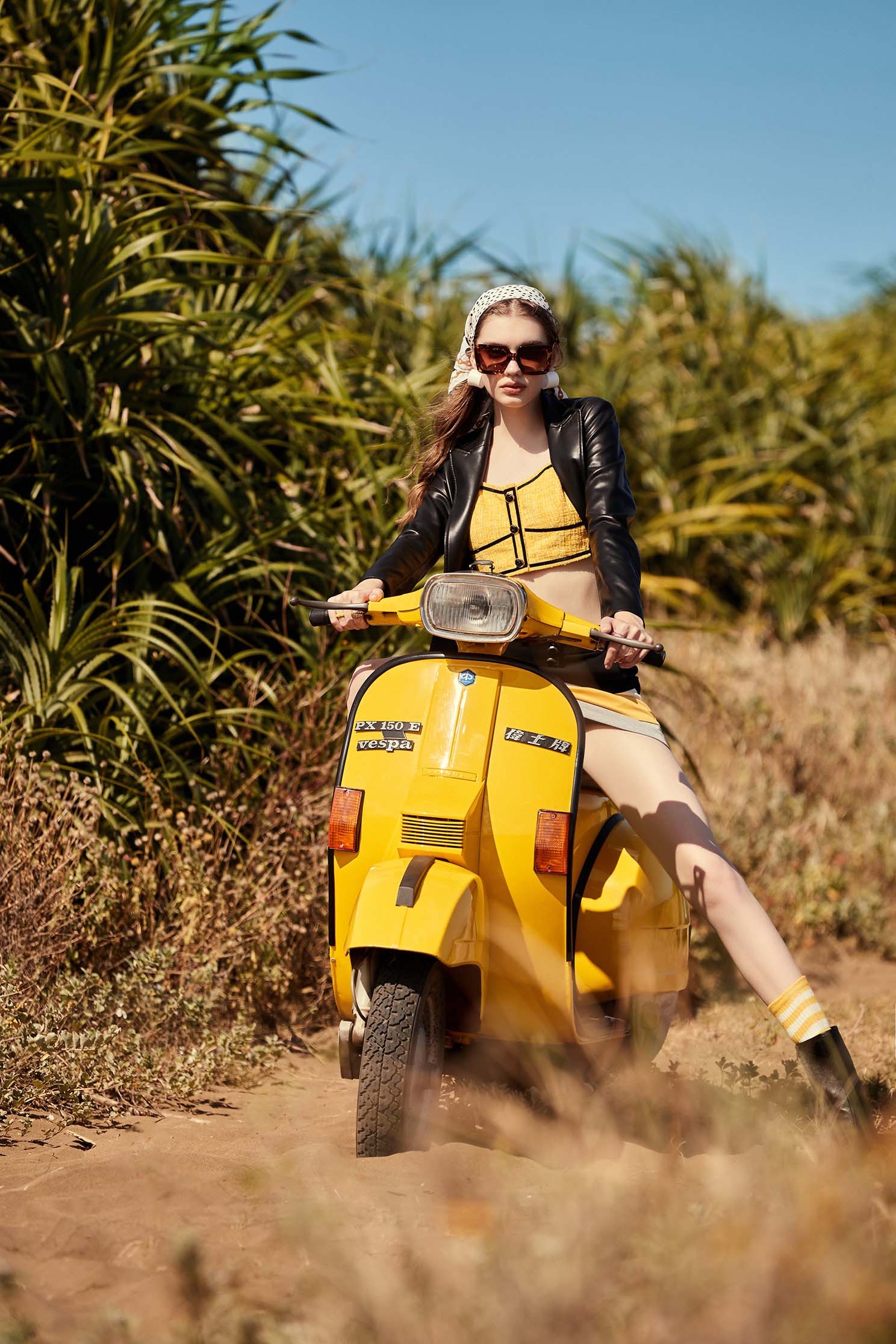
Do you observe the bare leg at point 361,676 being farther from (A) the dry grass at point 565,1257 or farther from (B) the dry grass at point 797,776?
(B) the dry grass at point 797,776

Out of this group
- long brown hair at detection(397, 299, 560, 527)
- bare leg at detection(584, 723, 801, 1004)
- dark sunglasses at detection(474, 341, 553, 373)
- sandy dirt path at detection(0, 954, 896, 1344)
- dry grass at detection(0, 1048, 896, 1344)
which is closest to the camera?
dry grass at detection(0, 1048, 896, 1344)

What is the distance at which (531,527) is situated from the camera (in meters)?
2.99

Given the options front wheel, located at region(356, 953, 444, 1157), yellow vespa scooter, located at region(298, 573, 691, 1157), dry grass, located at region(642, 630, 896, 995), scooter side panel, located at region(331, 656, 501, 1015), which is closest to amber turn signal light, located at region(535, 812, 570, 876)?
yellow vespa scooter, located at region(298, 573, 691, 1157)

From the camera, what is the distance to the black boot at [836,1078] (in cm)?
245

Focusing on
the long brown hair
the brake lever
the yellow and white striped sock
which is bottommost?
the yellow and white striped sock

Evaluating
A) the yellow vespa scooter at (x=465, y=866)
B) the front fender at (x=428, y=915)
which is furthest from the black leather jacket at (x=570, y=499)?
the front fender at (x=428, y=915)

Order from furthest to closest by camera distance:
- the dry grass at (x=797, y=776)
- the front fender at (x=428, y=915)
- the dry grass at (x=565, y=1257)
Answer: the dry grass at (x=797, y=776), the front fender at (x=428, y=915), the dry grass at (x=565, y=1257)

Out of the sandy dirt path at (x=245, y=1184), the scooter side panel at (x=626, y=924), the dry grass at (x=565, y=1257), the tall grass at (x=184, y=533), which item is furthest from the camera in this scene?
the tall grass at (x=184, y=533)

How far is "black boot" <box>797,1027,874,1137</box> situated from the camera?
2451 millimetres

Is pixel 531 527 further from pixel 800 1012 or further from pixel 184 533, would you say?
pixel 184 533

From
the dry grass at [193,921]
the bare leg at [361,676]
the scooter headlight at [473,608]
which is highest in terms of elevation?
the scooter headlight at [473,608]

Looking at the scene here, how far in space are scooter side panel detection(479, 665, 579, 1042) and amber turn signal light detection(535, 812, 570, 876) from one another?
1 centimetres

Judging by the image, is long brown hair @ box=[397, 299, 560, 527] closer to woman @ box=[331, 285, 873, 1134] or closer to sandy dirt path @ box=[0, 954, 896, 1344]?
woman @ box=[331, 285, 873, 1134]

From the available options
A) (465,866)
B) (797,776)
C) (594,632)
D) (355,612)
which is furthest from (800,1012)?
(797,776)
